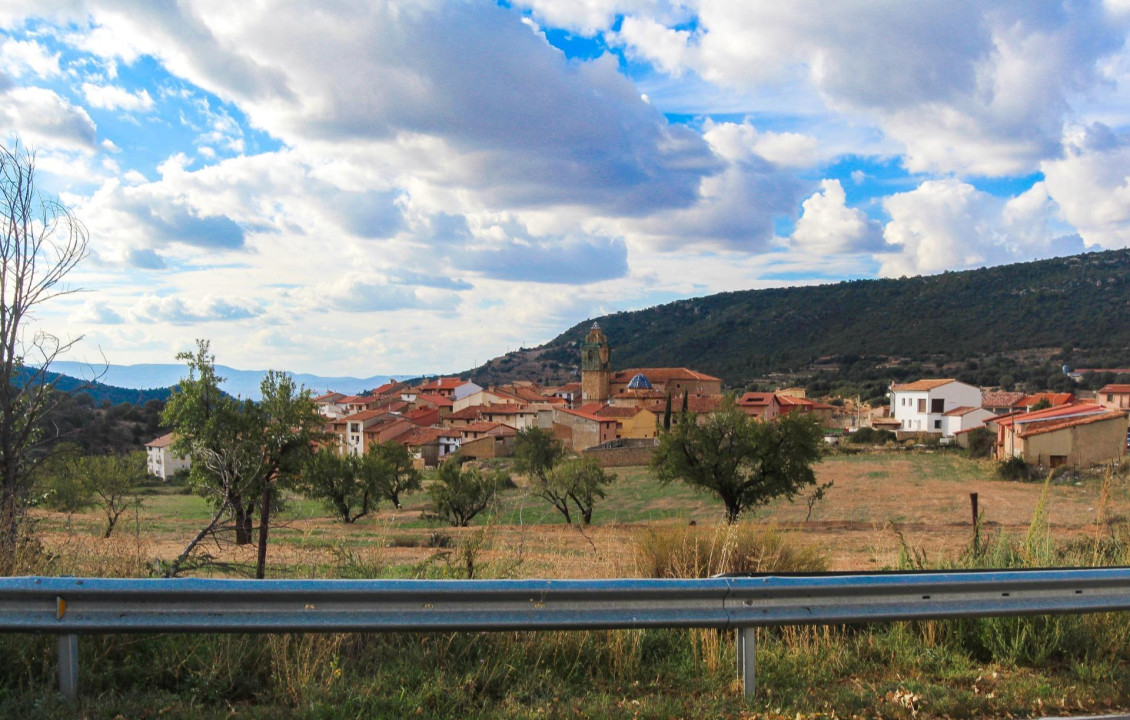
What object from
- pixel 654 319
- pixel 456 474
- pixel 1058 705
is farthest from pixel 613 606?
pixel 654 319

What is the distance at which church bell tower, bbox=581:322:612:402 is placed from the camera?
330 ft

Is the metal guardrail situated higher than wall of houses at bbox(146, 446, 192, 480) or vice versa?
the metal guardrail

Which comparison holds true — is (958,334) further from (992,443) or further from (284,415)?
(284,415)

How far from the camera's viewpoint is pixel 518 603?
13.1ft

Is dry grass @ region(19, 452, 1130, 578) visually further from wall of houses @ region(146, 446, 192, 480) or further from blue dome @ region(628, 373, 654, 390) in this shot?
blue dome @ region(628, 373, 654, 390)

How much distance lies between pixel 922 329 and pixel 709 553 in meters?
123

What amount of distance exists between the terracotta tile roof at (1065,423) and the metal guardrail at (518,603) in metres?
44.1

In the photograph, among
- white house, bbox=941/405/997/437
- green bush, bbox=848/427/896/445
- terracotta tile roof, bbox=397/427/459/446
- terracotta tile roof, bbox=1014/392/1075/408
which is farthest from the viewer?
terracotta tile roof, bbox=397/427/459/446

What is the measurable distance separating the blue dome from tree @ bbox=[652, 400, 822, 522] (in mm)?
67067

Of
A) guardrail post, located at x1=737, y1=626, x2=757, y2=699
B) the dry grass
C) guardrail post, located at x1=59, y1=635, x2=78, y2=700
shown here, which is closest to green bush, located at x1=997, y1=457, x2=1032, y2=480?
the dry grass

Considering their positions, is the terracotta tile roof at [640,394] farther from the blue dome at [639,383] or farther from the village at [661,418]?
the blue dome at [639,383]

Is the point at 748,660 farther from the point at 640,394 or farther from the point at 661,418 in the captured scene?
the point at 640,394

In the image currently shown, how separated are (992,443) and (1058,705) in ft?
185

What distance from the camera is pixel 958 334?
111 meters
